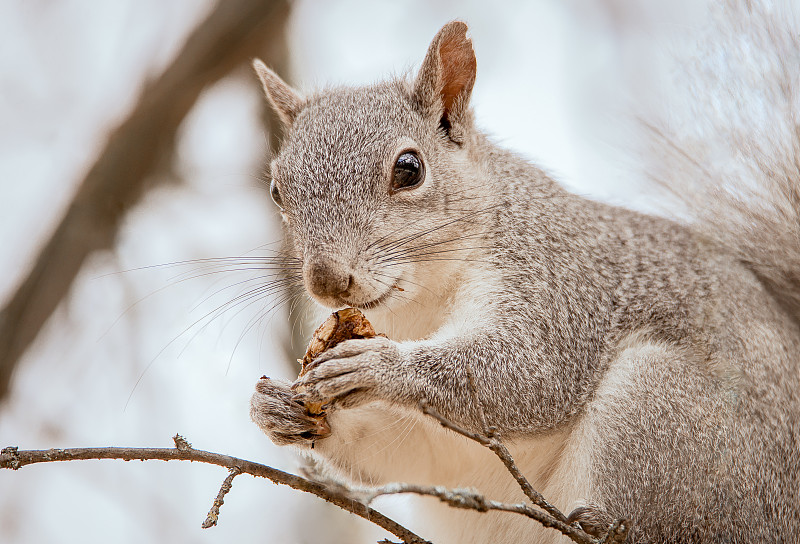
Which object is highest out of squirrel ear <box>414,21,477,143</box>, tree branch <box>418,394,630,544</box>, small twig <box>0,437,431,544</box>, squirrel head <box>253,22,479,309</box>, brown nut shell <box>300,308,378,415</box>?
squirrel ear <box>414,21,477,143</box>

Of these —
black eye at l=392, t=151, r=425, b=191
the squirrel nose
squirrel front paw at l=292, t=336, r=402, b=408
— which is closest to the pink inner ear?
black eye at l=392, t=151, r=425, b=191

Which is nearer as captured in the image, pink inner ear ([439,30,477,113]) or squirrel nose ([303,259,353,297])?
squirrel nose ([303,259,353,297])

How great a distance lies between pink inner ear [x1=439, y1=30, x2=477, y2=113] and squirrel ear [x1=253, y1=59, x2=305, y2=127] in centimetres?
59

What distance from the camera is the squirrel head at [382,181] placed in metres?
2.49

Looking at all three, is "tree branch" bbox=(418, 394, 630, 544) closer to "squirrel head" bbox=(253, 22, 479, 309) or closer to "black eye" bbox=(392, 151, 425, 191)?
"squirrel head" bbox=(253, 22, 479, 309)

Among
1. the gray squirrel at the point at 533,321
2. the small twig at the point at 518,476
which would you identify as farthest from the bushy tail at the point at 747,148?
the small twig at the point at 518,476

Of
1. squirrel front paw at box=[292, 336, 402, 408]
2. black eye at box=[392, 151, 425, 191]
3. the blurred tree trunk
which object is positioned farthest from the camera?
the blurred tree trunk

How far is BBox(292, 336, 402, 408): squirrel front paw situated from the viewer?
7.49ft

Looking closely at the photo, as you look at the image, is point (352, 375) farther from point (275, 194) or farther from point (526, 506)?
point (275, 194)

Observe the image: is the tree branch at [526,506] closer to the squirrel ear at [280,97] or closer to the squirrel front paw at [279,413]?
the squirrel front paw at [279,413]

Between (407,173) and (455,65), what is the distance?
526 millimetres

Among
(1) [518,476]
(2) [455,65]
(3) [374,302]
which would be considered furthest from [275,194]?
(1) [518,476]

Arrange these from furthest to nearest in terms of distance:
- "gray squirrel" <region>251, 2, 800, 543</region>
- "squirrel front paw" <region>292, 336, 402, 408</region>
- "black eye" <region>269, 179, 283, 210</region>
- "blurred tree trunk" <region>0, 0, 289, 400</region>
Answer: "blurred tree trunk" <region>0, 0, 289, 400</region> < "black eye" <region>269, 179, 283, 210</region> < "gray squirrel" <region>251, 2, 800, 543</region> < "squirrel front paw" <region>292, 336, 402, 408</region>

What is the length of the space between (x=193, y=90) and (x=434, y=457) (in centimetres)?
171
